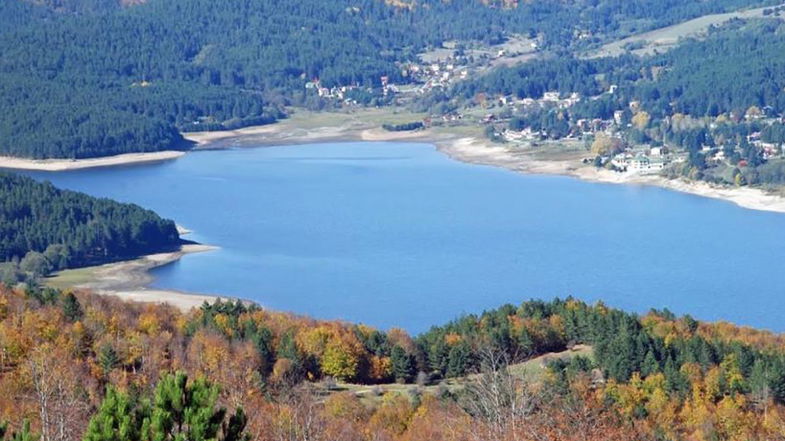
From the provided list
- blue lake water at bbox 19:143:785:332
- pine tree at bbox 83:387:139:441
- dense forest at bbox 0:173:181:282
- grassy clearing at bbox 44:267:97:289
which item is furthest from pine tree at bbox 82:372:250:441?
dense forest at bbox 0:173:181:282

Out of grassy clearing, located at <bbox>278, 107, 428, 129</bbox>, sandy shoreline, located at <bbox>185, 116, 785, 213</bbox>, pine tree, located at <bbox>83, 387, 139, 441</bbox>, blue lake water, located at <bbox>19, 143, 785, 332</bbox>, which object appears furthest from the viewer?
grassy clearing, located at <bbox>278, 107, 428, 129</bbox>

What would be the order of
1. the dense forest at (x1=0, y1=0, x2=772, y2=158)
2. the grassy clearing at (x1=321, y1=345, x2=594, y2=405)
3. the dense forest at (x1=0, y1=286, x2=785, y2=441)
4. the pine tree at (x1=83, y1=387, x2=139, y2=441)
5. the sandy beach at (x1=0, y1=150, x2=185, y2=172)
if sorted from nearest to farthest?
the pine tree at (x1=83, y1=387, x2=139, y2=441), the dense forest at (x1=0, y1=286, x2=785, y2=441), the grassy clearing at (x1=321, y1=345, x2=594, y2=405), the sandy beach at (x1=0, y1=150, x2=185, y2=172), the dense forest at (x1=0, y1=0, x2=772, y2=158)

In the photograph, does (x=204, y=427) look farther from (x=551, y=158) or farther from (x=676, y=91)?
(x=676, y=91)

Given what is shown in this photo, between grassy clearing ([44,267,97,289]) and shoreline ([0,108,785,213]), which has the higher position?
grassy clearing ([44,267,97,289])

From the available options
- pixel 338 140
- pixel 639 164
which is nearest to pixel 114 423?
pixel 639 164

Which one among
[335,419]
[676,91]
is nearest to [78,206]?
[335,419]

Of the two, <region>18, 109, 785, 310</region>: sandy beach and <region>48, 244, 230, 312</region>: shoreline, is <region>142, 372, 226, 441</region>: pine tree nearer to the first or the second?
<region>48, 244, 230, 312</region>: shoreline

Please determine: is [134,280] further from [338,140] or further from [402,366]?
[338,140]

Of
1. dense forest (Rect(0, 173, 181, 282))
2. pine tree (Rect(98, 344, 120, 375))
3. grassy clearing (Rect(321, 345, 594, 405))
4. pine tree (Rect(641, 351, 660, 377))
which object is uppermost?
pine tree (Rect(98, 344, 120, 375))
